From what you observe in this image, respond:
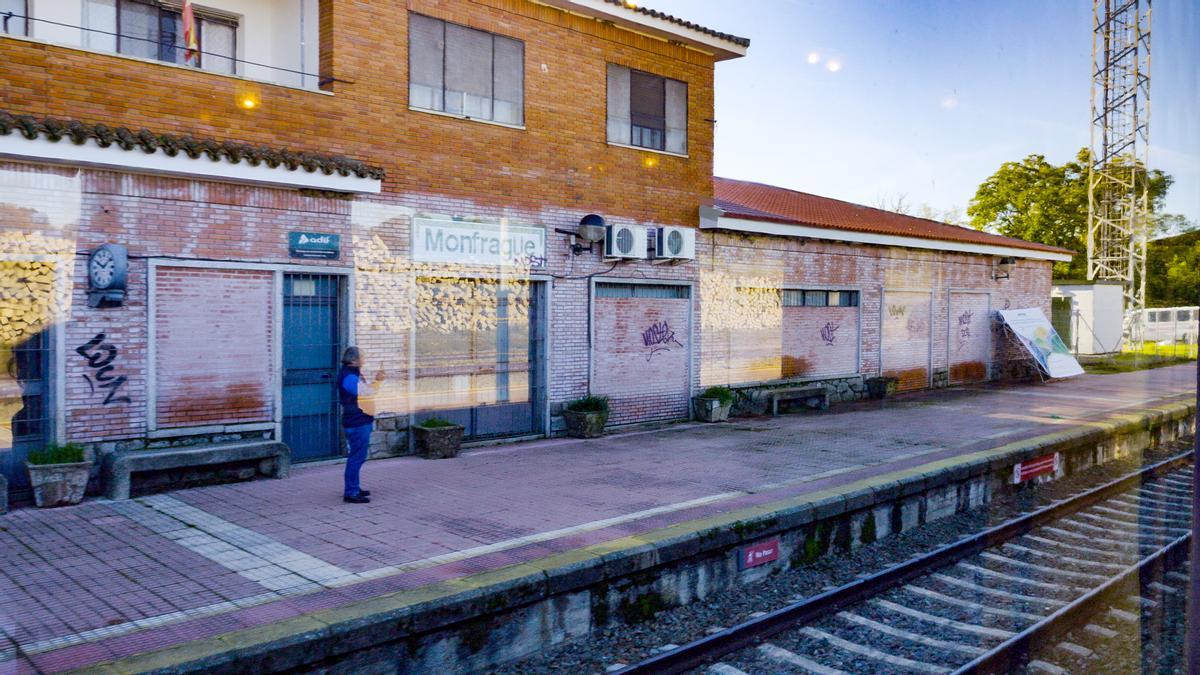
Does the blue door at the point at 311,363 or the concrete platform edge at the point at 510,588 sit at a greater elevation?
the blue door at the point at 311,363

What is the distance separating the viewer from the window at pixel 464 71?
1180cm

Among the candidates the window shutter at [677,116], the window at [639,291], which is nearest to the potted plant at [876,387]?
the window at [639,291]

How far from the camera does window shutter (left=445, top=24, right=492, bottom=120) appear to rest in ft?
39.9

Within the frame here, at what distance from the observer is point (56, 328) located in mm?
8906

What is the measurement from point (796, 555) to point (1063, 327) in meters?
27.8

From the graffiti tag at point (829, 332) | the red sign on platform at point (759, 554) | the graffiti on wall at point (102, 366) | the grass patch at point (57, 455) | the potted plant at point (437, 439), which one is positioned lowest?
the red sign on platform at point (759, 554)

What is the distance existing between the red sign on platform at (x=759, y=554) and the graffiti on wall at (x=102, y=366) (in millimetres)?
6853

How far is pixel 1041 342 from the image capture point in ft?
77.8

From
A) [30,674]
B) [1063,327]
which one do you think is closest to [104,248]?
[30,674]

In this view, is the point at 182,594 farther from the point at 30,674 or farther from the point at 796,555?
the point at 796,555

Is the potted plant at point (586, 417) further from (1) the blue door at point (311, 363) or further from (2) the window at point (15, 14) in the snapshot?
(2) the window at point (15, 14)

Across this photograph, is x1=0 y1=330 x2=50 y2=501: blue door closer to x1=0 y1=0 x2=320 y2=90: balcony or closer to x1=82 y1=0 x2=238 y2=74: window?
x1=0 y1=0 x2=320 y2=90: balcony

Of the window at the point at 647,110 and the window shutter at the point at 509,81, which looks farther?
the window at the point at 647,110

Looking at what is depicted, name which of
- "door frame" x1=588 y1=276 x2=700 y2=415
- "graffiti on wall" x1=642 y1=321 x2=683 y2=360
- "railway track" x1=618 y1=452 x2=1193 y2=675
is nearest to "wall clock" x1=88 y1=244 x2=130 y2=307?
"door frame" x1=588 y1=276 x2=700 y2=415
